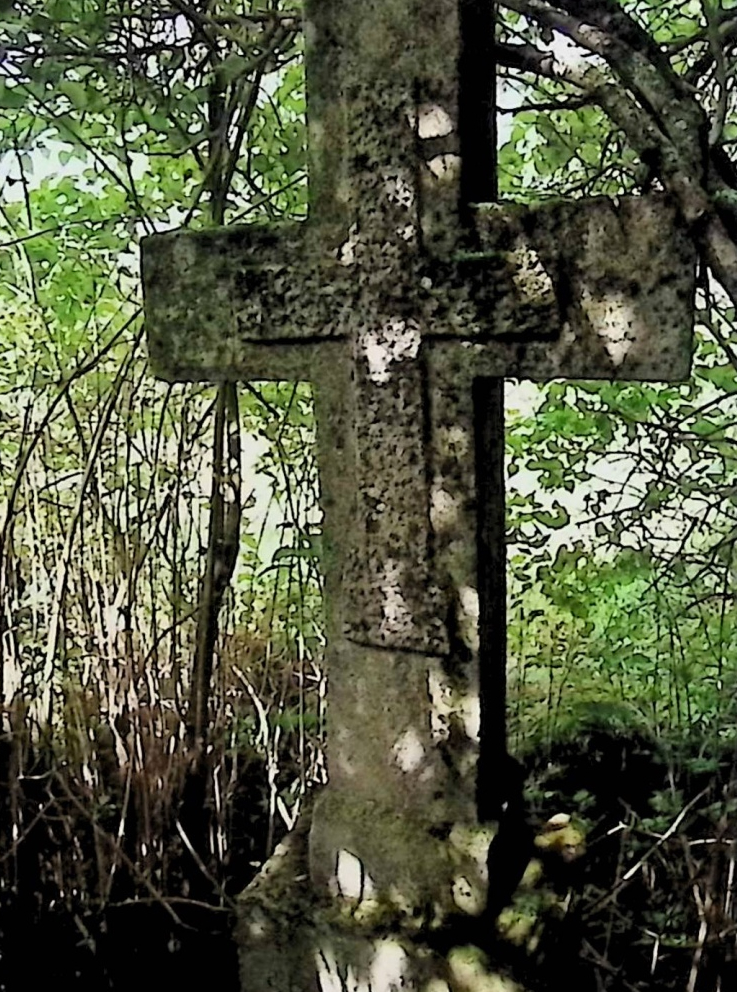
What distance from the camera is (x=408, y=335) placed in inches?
60.5

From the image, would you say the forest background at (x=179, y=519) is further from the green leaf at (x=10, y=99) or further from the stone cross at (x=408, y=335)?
the stone cross at (x=408, y=335)

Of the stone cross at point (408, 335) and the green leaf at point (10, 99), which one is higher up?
the green leaf at point (10, 99)

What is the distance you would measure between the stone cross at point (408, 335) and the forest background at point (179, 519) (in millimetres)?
398

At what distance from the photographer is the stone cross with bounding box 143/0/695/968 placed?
4.77 feet

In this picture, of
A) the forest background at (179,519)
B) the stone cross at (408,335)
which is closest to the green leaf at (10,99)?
the forest background at (179,519)

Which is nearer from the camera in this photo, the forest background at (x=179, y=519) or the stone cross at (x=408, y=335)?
the stone cross at (x=408, y=335)

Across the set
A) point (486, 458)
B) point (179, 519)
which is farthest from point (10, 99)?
point (486, 458)

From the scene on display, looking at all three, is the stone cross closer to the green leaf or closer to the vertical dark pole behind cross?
the vertical dark pole behind cross

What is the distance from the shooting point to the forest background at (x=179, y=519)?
205 cm

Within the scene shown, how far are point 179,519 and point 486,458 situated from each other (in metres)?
0.95

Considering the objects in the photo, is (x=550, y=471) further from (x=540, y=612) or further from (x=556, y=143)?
(x=556, y=143)

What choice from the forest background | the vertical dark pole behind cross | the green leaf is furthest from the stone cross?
the green leaf

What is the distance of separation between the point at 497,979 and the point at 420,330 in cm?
88

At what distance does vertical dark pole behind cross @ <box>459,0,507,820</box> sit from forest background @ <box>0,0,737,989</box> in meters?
0.36
